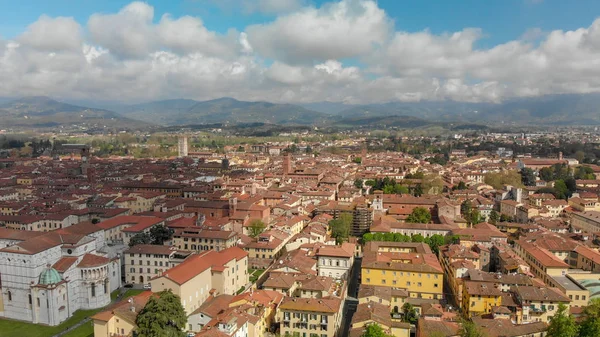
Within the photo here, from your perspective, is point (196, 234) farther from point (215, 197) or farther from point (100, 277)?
point (215, 197)

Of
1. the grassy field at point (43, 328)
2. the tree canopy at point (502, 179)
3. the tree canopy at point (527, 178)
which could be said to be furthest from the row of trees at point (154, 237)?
the tree canopy at point (527, 178)

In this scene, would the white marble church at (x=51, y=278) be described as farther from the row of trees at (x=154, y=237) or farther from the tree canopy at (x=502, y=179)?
the tree canopy at (x=502, y=179)

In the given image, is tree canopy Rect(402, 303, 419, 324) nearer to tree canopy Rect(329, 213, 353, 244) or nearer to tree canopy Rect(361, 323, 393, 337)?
tree canopy Rect(361, 323, 393, 337)

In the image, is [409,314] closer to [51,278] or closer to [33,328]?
[51,278]

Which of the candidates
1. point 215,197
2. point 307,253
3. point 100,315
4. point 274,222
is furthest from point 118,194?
point 100,315

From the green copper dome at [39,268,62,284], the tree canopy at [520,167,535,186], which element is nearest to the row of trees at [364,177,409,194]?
the tree canopy at [520,167,535,186]

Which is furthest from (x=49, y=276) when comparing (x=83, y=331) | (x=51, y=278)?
(x=83, y=331)
